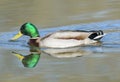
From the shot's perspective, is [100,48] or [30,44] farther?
[30,44]

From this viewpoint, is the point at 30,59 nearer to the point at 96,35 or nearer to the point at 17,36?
the point at 96,35

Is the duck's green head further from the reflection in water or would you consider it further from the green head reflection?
the green head reflection

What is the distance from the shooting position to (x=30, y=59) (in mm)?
10922

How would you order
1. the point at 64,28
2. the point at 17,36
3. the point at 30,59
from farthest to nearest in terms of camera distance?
the point at 64,28 < the point at 17,36 < the point at 30,59

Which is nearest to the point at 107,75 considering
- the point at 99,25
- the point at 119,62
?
the point at 119,62

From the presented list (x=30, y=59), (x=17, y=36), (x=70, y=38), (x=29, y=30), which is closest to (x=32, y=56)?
(x=30, y=59)

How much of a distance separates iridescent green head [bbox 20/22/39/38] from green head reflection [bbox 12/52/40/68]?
112cm

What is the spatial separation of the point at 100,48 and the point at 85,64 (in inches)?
64.2

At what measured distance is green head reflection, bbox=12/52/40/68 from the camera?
10.5m

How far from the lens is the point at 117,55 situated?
1050cm

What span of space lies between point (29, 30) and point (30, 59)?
1814 mm

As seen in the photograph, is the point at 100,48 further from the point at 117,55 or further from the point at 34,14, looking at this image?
the point at 34,14

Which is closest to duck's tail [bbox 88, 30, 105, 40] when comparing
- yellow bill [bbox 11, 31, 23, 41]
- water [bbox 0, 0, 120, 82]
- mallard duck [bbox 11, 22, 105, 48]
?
mallard duck [bbox 11, 22, 105, 48]

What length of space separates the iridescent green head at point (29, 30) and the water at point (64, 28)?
26 cm
